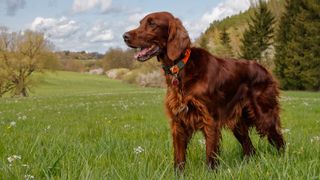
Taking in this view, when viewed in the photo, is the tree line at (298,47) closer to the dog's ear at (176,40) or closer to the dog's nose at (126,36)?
the dog's ear at (176,40)

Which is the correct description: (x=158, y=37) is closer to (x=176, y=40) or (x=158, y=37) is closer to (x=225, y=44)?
(x=176, y=40)

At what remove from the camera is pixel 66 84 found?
84125mm

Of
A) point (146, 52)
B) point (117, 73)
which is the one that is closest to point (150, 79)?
point (117, 73)

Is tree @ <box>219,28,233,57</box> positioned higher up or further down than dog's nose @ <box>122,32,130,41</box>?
higher up

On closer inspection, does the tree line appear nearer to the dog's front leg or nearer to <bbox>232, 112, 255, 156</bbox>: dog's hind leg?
<bbox>232, 112, 255, 156</bbox>: dog's hind leg

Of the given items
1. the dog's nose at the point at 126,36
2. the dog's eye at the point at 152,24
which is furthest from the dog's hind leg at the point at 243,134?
the dog's nose at the point at 126,36

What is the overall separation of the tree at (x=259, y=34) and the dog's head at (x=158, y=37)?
54.4 metres

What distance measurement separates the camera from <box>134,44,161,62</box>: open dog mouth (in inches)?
180

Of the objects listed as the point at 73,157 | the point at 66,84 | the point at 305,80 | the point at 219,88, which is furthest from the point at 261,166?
the point at 66,84

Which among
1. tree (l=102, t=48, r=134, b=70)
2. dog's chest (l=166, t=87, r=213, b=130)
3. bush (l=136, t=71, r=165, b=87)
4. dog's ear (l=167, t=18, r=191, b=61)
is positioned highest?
tree (l=102, t=48, r=134, b=70)

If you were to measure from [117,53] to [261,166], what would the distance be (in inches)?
4328

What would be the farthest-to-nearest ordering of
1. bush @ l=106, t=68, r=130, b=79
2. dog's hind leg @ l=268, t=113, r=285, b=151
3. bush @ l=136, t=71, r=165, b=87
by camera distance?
bush @ l=106, t=68, r=130, b=79 → bush @ l=136, t=71, r=165, b=87 → dog's hind leg @ l=268, t=113, r=285, b=151

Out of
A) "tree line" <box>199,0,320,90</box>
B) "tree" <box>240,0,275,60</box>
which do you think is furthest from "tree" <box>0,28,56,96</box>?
"tree line" <box>199,0,320,90</box>

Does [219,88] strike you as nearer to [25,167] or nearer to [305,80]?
[25,167]
